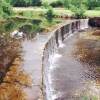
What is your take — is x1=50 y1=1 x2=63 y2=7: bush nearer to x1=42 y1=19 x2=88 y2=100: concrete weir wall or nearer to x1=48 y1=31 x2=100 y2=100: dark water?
x1=42 y1=19 x2=88 y2=100: concrete weir wall

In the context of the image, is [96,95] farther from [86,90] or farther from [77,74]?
[77,74]

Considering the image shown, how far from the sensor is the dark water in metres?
14.2

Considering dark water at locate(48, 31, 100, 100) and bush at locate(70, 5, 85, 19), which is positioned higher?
bush at locate(70, 5, 85, 19)

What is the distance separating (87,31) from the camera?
101 feet

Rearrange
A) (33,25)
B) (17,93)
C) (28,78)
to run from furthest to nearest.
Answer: (33,25) < (28,78) < (17,93)

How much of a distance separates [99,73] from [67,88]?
276 cm

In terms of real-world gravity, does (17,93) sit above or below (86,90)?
above

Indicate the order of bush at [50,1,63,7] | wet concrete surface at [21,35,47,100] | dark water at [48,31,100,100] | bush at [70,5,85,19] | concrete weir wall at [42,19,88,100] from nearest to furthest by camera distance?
wet concrete surface at [21,35,47,100] < dark water at [48,31,100,100] < concrete weir wall at [42,19,88,100] < bush at [70,5,85,19] < bush at [50,1,63,7]

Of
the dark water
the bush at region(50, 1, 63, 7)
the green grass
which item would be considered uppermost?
the bush at region(50, 1, 63, 7)

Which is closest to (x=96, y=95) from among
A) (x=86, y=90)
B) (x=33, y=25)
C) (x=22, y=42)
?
(x=86, y=90)

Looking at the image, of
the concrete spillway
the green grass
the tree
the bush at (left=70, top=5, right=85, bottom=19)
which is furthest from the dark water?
the green grass

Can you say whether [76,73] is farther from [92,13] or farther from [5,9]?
[92,13]

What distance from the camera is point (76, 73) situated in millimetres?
17172

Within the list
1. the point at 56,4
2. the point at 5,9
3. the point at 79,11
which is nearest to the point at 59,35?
the point at 5,9
